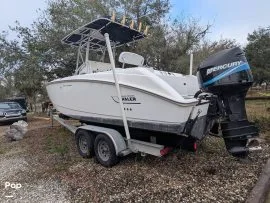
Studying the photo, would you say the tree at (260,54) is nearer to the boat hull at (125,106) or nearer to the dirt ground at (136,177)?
the dirt ground at (136,177)

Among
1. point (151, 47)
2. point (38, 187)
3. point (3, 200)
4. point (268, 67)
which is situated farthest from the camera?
point (268, 67)

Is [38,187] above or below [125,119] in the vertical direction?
below

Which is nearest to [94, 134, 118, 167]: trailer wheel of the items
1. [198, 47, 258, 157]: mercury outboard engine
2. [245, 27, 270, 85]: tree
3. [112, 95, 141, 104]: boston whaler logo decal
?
[112, 95, 141, 104]: boston whaler logo decal

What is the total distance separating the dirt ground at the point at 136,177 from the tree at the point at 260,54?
85.7 ft

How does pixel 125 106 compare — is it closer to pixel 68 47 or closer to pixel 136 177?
pixel 136 177

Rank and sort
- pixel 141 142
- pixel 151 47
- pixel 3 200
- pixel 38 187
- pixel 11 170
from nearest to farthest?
pixel 3 200 → pixel 38 187 → pixel 141 142 → pixel 11 170 → pixel 151 47

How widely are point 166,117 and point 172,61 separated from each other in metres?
8.89

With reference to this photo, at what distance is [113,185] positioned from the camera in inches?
151

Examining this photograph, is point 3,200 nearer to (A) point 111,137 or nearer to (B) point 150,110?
(A) point 111,137

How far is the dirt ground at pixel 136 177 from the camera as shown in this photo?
3.49 metres

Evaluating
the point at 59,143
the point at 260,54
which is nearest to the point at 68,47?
the point at 59,143

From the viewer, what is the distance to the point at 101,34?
5855mm

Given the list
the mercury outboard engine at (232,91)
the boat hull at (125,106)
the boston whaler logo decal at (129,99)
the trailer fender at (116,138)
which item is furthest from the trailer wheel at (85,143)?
the mercury outboard engine at (232,91)

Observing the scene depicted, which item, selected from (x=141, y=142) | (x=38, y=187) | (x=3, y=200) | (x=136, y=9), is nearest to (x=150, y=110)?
(x=141, y=142)
